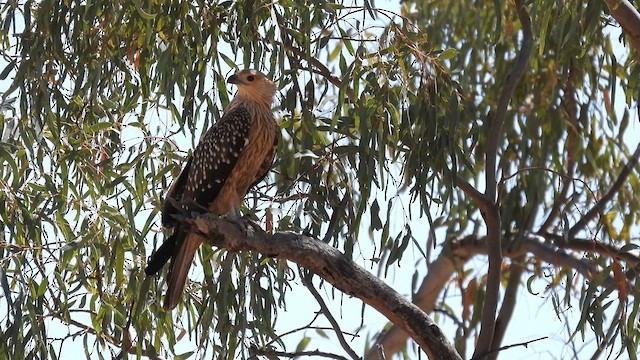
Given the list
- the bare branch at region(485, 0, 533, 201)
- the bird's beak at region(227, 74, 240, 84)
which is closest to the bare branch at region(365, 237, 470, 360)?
the bare branch at region(485, 0, 533, 201)

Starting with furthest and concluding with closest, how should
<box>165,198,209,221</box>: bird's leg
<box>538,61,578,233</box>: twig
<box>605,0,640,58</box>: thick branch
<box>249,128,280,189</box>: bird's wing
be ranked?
<box>538,61,578,233</box>: twig < <box>249,128,280,189</box>: bird's wing < <box>605,0,640,58</box>: thick branch < <box>165,198,209,221</box>: bird's leg

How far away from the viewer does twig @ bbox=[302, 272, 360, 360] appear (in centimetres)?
384

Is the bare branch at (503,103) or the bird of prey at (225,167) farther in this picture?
the bare branch at (503,103)

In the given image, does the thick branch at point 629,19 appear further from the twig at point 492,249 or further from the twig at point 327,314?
the twig at point 327,314

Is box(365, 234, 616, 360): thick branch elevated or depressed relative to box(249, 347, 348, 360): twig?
elevated

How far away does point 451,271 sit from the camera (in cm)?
526

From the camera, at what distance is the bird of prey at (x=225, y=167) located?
3961mm

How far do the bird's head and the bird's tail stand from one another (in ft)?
2.06

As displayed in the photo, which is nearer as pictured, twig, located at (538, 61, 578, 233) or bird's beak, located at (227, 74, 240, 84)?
bird's beak, located at (227, 74, 240, 84)

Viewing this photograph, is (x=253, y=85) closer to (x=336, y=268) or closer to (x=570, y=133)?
(x=336, y=268)

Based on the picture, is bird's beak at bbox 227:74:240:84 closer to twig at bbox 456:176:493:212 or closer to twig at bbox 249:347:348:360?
twig at bbox 456:176:493:212

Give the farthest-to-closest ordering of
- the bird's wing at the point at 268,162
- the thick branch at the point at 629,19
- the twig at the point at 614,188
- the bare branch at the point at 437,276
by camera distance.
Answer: the bare branch at the point at 437,276 < the twig at the point at 614,188 < the bird's wing at the point at 268,162 < the thick branch at the point at 629,19

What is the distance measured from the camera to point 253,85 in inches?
171

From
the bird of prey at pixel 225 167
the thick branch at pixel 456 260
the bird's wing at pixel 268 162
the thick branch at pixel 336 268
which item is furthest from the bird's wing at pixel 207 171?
the thick branch at pixel 456 260
